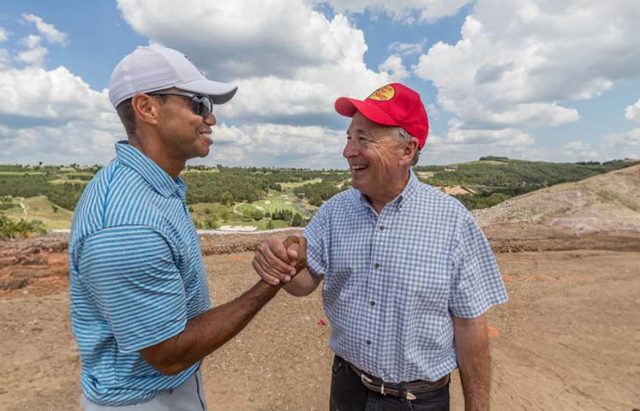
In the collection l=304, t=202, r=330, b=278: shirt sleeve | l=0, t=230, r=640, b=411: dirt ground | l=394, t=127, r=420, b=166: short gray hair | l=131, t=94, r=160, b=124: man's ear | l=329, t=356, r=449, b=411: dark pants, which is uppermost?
l=131, t=94, r=160, b=124: man's ear

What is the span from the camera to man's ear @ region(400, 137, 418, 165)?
254 cm

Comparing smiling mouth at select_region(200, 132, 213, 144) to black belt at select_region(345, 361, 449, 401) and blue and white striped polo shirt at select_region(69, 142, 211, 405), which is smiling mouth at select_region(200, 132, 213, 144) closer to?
blue and white striped polo shirt at select_region(69, 142, 211, 405)

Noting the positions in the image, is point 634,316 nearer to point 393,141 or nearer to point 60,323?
point 393,141

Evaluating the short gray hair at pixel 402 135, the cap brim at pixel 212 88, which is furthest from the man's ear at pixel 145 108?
the short gray hair at pixel 402 135

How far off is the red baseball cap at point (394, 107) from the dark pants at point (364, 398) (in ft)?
4.68

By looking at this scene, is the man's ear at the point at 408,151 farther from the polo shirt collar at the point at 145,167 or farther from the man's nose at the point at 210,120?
the polo shirt collar at the point at 145,167

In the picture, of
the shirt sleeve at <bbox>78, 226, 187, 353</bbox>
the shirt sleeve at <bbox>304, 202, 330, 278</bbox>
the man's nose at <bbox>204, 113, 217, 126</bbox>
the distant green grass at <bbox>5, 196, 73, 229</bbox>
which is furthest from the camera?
the distant green grass at <bbox>5, 196, 73, 229</bbox>

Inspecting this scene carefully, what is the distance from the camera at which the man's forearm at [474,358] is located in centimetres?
235

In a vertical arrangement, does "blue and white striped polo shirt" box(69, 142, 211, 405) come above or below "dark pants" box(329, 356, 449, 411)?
above

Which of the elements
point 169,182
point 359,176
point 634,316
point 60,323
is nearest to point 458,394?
point 359,176

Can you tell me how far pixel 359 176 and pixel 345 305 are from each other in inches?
29.0

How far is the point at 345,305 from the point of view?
2.53 metres

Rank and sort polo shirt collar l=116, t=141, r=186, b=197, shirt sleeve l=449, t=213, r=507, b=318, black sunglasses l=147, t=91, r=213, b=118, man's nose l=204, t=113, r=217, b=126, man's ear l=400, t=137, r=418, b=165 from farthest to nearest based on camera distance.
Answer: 1. man's ear l=400, t=137, r=418, b=165
2. shirt sleeve l=449, t=213, r=507, b=318
3. man's nose l=204, t=113, r=217, b=126
4. black sunglasses l=147, t=91, r=213, b=118
5. polo shirt collar l=116, t=141, r=186, b=197

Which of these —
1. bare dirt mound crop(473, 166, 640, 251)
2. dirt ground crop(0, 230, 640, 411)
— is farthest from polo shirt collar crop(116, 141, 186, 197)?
bare dirt mound crop(473, 166, 640, 251)
